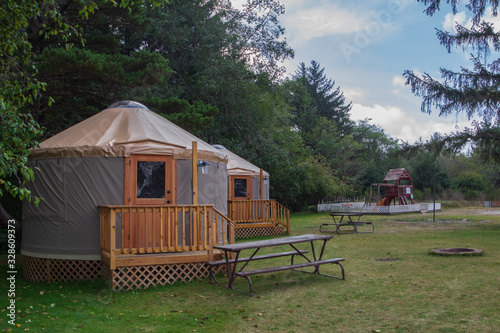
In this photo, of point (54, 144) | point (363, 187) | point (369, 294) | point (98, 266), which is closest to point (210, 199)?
point (98, 266)

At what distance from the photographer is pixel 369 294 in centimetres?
574

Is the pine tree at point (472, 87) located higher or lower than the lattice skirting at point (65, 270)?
higher

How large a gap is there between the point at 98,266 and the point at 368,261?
4.97m

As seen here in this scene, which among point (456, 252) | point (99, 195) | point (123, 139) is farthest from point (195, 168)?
point (456, 252)

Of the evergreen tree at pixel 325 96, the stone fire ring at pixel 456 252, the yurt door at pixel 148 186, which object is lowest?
the stone fire ring at pixel 456 252

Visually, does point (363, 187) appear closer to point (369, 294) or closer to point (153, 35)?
point (153, 35)

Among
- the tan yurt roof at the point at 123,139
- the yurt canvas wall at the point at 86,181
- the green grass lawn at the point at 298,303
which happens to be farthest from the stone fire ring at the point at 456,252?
the yurt canvas wall at the point at 86,181

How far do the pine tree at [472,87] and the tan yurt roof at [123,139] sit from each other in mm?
10020

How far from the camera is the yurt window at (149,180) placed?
7.46 metres

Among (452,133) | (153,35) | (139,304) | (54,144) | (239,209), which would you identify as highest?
(153,35)

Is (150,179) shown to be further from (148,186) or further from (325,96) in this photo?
(325,96)

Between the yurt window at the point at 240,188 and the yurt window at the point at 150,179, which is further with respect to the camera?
the yurt window at the point at 240,188

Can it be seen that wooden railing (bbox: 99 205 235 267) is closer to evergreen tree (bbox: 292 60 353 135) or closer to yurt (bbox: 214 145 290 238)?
yurt (bbox: 214 145 290 238)

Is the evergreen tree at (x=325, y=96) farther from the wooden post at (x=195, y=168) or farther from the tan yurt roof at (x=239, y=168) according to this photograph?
the wooden post at (x=195, y=168)
